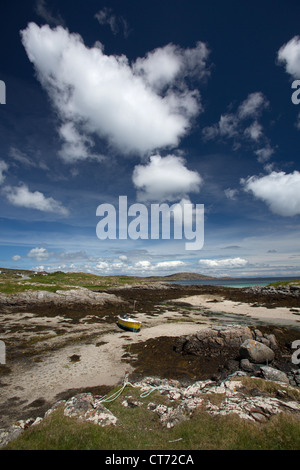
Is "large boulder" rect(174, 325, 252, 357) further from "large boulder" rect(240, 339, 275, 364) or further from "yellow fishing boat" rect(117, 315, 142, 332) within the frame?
"yellow fishing boat" rect(117, 315, 142, 332)

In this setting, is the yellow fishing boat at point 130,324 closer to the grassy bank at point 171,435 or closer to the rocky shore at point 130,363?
the rocky shore at point 130,363

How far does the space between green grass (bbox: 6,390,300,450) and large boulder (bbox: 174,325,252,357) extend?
37.9 ft

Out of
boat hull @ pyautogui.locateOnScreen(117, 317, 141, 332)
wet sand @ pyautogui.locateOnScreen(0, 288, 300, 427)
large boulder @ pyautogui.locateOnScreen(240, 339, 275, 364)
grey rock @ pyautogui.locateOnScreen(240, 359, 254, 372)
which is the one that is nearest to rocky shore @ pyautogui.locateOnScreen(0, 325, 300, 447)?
grey rock @ pyautogui.locateOnScreen(240, 359, 254, 372)

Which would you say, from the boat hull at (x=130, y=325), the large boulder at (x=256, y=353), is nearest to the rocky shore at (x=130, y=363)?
the large boulder at (x=256, y=353)

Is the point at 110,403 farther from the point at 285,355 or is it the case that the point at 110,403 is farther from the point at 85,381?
the point at 285,355

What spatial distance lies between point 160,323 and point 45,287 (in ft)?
104

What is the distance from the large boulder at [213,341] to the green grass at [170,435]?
11.6 metres

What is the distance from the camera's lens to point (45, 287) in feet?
159

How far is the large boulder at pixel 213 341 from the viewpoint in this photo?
17672 mm

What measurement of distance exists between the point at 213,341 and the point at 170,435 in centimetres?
1319

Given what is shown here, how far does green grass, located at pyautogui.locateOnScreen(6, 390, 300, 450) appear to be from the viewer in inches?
225

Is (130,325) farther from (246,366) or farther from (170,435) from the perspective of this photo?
(170,435)

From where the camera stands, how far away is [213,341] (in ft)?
59.5
